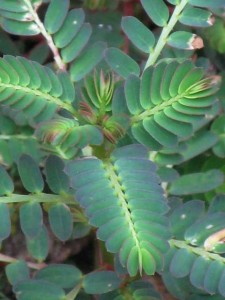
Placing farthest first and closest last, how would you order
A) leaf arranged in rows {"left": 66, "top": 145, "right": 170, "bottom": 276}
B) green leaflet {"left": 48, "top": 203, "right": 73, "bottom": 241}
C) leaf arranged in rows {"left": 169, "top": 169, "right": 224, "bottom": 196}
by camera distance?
leaf arranged in rows {"left": 169, "top": 169, "right": 224, "bottom": 196}
green leaflet {"left": 48, "top": 203, "right": 73, "bottom": 241}
leaf arranged in rows {"left": 66, "top": 145, "right": 170, "bottom": 276}

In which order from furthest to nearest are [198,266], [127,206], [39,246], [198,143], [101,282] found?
[198,143] → [39,246] → [101,282] → [198,266] → [127,206]

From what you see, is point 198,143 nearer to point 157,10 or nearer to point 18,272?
point 157,10

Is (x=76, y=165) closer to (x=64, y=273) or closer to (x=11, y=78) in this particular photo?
(x=11, y=78)

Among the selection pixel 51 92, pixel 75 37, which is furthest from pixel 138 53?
pixel 51 92

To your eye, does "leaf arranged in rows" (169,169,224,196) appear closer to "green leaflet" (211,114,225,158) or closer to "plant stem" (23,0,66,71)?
"green leaflet" (211,114,225,158)

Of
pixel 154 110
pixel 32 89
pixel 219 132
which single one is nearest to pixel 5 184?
pixel 32 89

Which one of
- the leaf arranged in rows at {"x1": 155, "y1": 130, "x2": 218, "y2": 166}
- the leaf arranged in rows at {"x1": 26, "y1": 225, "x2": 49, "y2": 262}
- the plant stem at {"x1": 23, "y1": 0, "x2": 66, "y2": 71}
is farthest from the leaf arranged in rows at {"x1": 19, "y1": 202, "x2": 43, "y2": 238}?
the leaf arranged in rows at {"x1": 155, "y1": 130, "x2": 218, "y2": 166}

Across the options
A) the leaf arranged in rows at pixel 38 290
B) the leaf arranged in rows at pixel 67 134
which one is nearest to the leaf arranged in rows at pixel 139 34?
the leaf arranged in rows at pixel 67 134
